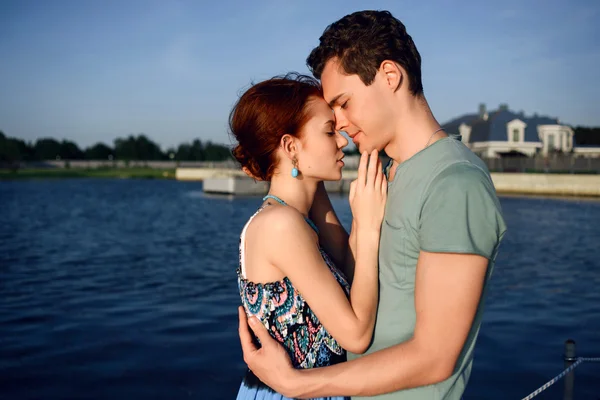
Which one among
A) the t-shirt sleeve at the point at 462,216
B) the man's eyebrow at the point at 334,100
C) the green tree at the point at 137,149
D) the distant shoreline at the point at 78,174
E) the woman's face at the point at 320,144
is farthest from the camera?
the green tree at the point at 137,149

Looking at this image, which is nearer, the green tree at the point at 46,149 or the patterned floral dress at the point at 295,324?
the patterned floral dress at the point at 295,324

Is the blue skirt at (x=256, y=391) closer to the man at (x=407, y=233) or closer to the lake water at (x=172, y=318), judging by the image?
the man at (x=407, y=233)

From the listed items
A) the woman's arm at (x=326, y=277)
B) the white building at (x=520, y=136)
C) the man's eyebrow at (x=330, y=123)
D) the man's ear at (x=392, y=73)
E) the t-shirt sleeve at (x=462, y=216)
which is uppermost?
the white building at (x=520, y=136)

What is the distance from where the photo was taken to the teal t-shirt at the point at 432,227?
180 centimetres

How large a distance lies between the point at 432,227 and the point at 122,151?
15246 centimetres

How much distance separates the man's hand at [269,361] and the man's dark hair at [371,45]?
3.61 feet

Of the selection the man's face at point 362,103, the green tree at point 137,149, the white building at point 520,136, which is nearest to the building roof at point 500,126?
the white building at point 520,136

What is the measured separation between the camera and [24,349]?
31.9 ft

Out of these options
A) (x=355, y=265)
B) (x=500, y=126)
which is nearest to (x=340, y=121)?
(x=355, y=265)

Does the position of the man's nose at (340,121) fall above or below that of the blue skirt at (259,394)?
above

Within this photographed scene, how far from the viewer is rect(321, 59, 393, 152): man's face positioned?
2.27 meters

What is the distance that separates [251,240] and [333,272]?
0.38m

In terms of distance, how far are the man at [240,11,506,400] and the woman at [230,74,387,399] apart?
0.26 ft

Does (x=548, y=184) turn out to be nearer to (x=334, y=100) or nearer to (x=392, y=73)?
(x=334, y=100)
